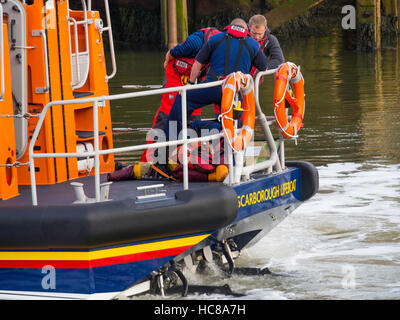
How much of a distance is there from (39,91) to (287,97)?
5.85ft

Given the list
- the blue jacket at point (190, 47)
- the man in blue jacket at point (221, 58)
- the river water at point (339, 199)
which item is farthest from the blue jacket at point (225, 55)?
the river water at point (339, 199)

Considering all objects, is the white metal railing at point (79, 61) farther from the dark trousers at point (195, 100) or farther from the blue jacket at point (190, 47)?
the dark trousers at point (195, 100)

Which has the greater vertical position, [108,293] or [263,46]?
[263,46]

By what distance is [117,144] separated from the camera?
10.1 metres

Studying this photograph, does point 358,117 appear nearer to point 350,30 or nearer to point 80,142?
point 80,142

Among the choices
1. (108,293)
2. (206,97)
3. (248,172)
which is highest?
(206,97)

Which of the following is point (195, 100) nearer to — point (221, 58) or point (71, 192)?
point (221, 58)

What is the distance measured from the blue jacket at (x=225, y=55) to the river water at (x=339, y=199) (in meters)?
1.46

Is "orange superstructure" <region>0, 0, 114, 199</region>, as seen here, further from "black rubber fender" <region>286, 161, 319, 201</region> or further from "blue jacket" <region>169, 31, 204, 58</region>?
"black rubber fender" <region>286, 161, 319, 201</region>

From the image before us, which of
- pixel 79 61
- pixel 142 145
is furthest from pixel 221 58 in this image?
pixel 79 61

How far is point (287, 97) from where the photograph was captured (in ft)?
19.4

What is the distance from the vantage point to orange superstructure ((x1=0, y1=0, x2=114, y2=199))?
5285mm

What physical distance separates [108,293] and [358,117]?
25.4ft

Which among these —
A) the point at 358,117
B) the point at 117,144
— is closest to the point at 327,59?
the point at 358,117
